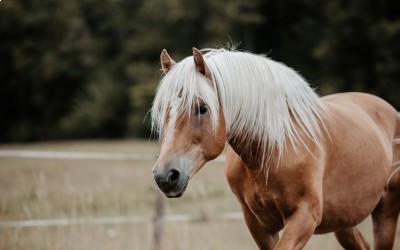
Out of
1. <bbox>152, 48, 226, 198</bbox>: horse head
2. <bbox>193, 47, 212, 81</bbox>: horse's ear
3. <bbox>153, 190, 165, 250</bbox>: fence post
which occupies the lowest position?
<bbox>153, 190, 165, 250</bbox>: fence post

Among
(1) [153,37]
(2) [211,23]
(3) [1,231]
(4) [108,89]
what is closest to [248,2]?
(2) [211,23]

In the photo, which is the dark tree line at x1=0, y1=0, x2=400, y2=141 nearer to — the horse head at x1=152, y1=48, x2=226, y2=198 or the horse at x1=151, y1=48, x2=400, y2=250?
the horse at x1=151, y1=48, x2=400, y2=250

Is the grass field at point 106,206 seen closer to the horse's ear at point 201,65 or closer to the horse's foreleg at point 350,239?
the horse's foreleg at point 350,239

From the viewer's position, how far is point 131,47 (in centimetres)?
3406

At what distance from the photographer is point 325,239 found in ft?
26.5

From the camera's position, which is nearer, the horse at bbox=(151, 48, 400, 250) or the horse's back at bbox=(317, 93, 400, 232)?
the horse at bbox=(151, 48, 400, 250)

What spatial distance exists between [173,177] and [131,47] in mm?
31770

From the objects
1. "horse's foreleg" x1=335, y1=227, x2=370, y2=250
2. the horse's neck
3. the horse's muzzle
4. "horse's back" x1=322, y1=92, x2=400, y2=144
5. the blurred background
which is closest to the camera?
the horse's muzzle

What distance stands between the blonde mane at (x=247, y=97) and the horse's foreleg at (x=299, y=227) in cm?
38

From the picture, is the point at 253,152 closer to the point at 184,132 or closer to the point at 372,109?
the point at 184,132

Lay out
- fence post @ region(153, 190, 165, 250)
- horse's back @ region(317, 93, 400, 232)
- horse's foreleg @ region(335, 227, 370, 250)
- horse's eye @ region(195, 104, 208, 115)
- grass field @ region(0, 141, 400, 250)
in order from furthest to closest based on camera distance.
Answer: fence post @ region(153, 190, 165, 250)
grass field @ region(0, 141, 400, 250)
horse's foreleg @ region(335, 227, 370, 250)
horse's back @ region(317, 93, 400, 232)
horse's eye @ region(195, 104, 208, 115)

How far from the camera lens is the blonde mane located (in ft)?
10.3

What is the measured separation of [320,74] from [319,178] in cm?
2561

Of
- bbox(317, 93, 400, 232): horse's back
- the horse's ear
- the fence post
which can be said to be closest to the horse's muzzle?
the horse's ear
